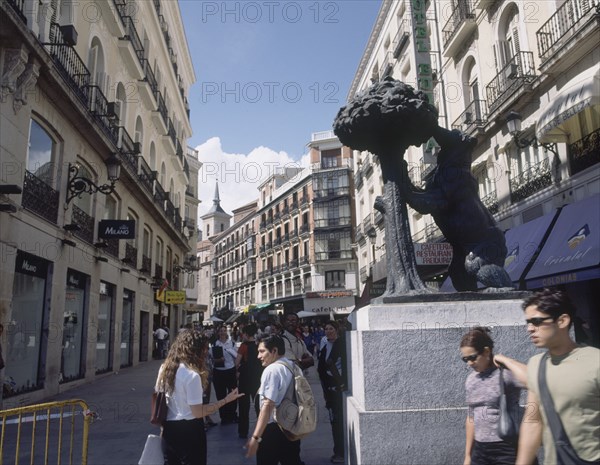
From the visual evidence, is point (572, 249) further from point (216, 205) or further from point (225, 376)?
point (216, 205)

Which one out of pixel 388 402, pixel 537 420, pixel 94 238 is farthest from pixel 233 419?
pixel 94 238

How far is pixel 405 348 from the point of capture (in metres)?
3.67

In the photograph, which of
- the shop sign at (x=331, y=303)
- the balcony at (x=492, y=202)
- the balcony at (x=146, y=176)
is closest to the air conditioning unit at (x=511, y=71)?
the balcony at (x=492, y=202)

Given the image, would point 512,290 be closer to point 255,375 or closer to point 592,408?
point 592,408

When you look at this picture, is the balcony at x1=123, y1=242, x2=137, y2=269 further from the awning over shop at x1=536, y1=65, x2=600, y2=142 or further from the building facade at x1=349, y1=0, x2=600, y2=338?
the awning over shop at x1=536, y1=65, x2=600, y2=142

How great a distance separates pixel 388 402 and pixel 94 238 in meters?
13.1

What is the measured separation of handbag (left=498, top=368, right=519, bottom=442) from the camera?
2.88 meters

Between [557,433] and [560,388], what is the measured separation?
0.20m

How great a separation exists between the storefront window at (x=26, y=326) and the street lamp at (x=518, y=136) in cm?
1202

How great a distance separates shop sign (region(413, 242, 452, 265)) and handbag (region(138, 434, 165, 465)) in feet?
46.1

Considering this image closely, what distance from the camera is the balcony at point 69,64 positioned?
37.5ft

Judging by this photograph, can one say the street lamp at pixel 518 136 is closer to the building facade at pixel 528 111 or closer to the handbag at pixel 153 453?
the building facade at pixel 528 111

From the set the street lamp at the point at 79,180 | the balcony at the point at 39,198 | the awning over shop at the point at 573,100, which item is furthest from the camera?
the street lamp at the point at 79,180

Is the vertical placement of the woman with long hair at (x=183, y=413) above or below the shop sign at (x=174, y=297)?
below
